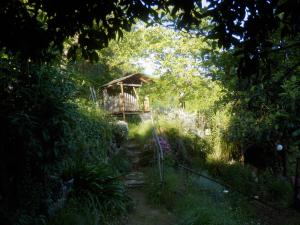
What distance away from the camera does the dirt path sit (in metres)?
6.19

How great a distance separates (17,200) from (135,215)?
2965mm

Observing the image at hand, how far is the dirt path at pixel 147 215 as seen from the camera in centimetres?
619

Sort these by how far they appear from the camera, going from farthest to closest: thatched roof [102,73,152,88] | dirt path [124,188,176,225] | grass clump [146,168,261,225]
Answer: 1. thatched roof [102,73,152,88]
2. dirt path [124,188,176,225]
3. grass clump [146,168,261,225]

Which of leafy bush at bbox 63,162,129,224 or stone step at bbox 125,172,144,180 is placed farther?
stone step at bbox 125,172,144,180

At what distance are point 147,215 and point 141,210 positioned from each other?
0.26 metres

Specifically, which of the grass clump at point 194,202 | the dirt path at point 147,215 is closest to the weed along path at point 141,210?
the dirt path at point 147,215

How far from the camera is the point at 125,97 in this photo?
1814cm

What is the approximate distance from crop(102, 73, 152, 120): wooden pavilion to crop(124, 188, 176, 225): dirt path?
416 inches

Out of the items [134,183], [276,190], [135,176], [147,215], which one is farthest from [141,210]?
[276,190]

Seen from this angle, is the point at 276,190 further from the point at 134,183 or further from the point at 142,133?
the point at 142,133

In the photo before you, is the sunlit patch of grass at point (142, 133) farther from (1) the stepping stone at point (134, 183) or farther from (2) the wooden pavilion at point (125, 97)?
(2) the wooden pavilion at point (125, 97)

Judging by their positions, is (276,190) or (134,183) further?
(276,190)

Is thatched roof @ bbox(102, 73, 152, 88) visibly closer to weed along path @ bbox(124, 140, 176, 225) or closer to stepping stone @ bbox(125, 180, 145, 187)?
weed along path @ bbox(124, 140, 176, 225)

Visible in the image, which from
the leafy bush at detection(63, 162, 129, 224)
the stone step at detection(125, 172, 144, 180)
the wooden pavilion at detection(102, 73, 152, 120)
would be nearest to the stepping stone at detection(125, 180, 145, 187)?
the stone step at detection(125, 172, 144, 180)
